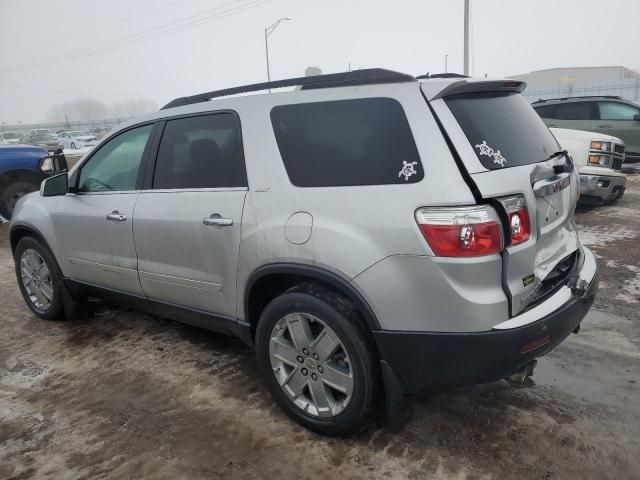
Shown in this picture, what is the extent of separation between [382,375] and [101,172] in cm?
277

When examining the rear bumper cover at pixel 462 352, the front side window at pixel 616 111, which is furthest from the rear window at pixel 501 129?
the front side window at pixel 616 111

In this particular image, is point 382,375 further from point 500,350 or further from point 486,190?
point 486,190

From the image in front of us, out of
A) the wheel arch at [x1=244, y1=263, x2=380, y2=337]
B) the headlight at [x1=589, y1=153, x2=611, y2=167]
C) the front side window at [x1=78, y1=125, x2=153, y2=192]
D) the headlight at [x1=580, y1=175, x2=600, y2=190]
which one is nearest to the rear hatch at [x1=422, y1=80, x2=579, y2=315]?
the wheel arch at [x1=244, y1=263, x2=380, y2=337]

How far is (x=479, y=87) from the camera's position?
8.09ft

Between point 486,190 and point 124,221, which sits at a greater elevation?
point 486,190

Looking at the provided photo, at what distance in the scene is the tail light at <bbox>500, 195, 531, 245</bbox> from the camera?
2188 millimetres

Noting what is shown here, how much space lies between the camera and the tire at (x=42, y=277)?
168 inches

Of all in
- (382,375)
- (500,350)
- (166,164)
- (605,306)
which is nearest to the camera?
(500,350)

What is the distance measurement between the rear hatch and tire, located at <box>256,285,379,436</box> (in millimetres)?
746

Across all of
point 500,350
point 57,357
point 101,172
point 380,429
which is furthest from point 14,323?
point 500,350

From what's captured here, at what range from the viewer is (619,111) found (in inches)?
428

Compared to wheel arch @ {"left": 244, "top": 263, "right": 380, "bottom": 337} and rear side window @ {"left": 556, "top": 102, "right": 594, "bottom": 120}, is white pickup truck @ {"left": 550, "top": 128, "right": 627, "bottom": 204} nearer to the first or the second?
rear side window @ {"left": 556, "top": 102, "right": 594, "bottom": 120}

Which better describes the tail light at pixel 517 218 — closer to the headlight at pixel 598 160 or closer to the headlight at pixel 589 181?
the headlight at pixel 589 181

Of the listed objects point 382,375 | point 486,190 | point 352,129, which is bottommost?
point 382,375
